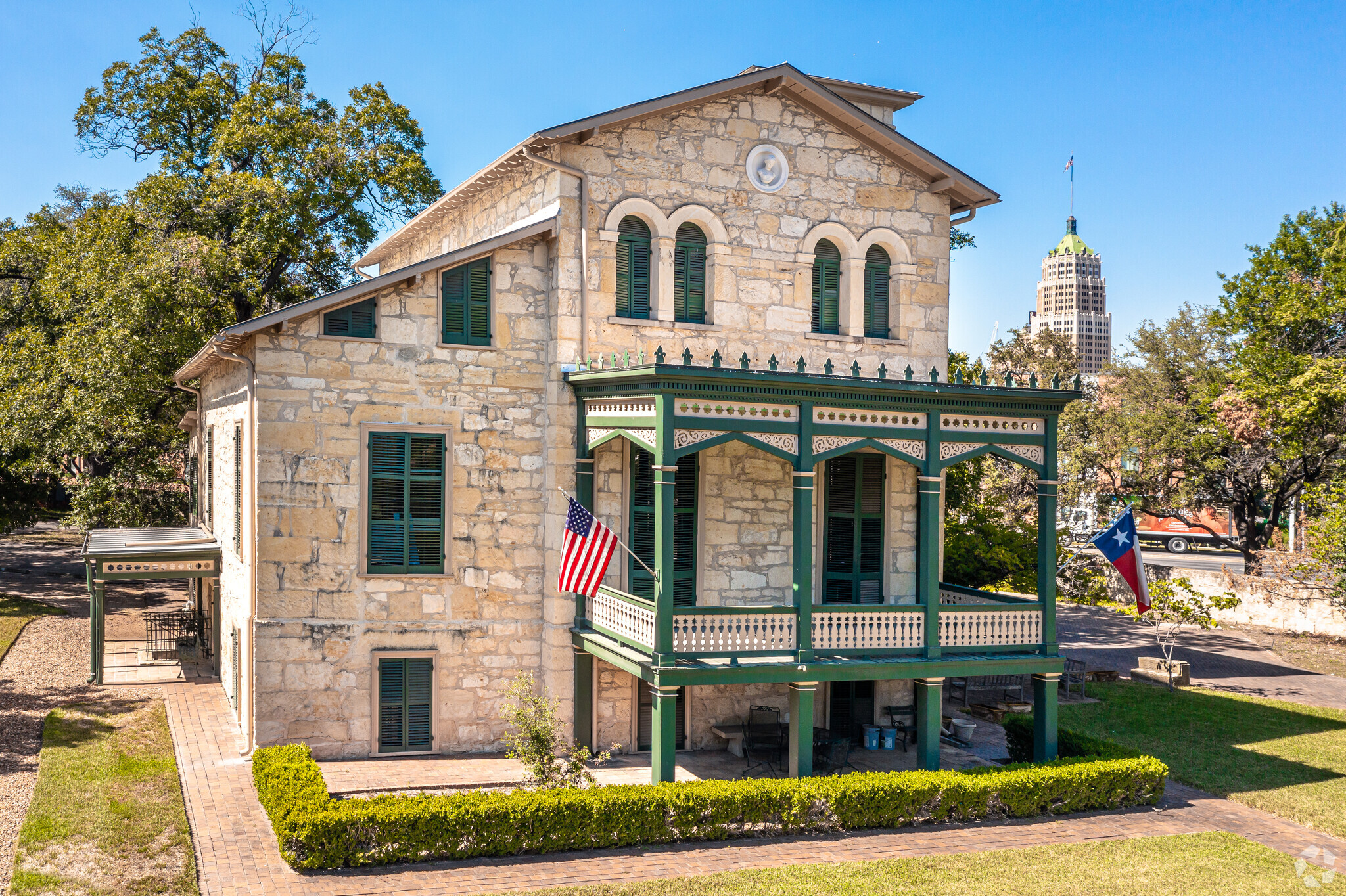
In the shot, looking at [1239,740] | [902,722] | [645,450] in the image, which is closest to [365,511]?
[645,450]

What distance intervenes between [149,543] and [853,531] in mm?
13608

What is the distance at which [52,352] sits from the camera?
26562 millimetres

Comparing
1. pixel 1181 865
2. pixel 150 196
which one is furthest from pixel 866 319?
pixel 150 196

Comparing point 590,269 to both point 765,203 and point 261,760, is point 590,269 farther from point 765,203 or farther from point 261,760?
point 261,760

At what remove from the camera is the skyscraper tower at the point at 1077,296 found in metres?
179

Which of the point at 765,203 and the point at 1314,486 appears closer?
the point at 765,203

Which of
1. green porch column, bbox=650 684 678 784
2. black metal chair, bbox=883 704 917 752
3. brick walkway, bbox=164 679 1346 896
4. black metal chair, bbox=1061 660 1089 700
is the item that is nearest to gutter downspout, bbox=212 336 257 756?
brick walkway, bbox=164 679 1346 896

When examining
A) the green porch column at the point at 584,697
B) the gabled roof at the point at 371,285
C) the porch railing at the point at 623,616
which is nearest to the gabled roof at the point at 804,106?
the gabled roof at the point at 371,285

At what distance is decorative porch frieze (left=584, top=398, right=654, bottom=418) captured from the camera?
46.2ft

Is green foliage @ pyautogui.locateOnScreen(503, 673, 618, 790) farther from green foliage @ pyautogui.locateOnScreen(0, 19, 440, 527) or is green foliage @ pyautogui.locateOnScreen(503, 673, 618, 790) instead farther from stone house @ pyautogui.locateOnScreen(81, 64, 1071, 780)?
green foliage @ pyautogui.locateOnScreen(0, 19, 440, 527)

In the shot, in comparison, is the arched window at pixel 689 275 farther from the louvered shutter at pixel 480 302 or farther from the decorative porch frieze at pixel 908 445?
the decorative porch frieze at pixel 908 445

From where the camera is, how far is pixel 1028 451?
50.3ft

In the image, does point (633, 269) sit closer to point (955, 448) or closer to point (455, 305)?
point (455, 305)

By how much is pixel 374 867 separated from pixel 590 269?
29.3ft
